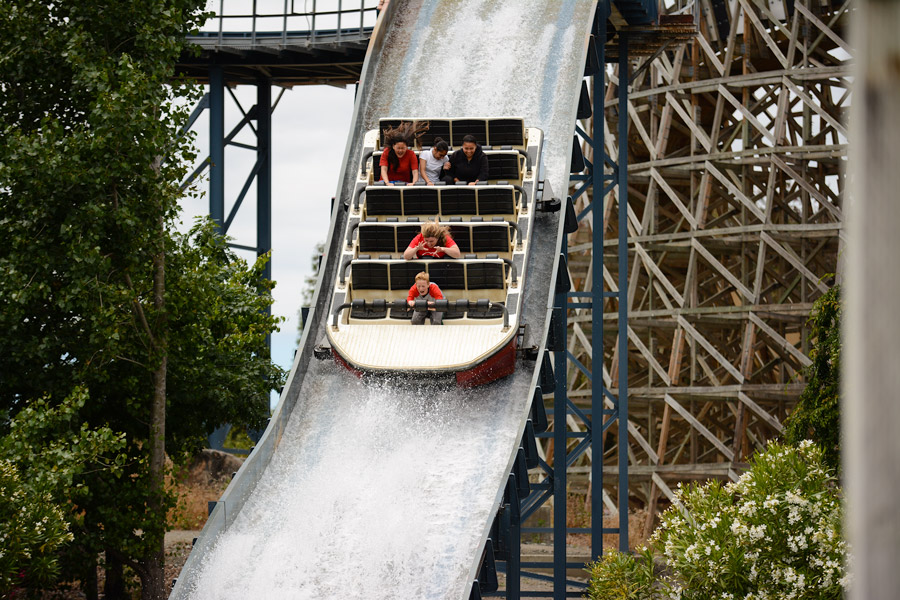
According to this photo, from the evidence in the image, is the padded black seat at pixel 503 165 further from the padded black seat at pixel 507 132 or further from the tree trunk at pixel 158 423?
the tree trunk at pixel 158 423

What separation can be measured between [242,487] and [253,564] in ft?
2.89

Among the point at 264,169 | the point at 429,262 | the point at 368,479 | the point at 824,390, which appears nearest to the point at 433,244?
the point at 429,262

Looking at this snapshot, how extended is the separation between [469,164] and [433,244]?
1.77 metres

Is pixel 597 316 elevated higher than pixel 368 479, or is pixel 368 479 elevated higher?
pixel 597 316

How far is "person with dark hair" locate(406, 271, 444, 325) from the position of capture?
40.7 feet

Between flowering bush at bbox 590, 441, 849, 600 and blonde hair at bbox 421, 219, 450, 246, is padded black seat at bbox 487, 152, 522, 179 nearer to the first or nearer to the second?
blonde hair at bbox 421, 219, 450, 246

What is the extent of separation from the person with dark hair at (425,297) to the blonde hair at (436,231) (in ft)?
1.83

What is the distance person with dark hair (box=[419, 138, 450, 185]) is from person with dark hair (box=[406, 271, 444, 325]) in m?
2.20

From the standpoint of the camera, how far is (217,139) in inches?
872

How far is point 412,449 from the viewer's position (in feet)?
36.8

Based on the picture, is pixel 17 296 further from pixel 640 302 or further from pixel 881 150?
pixel 640 302

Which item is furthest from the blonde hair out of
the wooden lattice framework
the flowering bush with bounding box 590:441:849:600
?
the wooden lattice framework

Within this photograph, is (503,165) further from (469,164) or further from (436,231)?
(436,231)

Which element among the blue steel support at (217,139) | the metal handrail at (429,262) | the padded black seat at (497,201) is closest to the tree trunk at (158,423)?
the metal handrail at (429,262)
